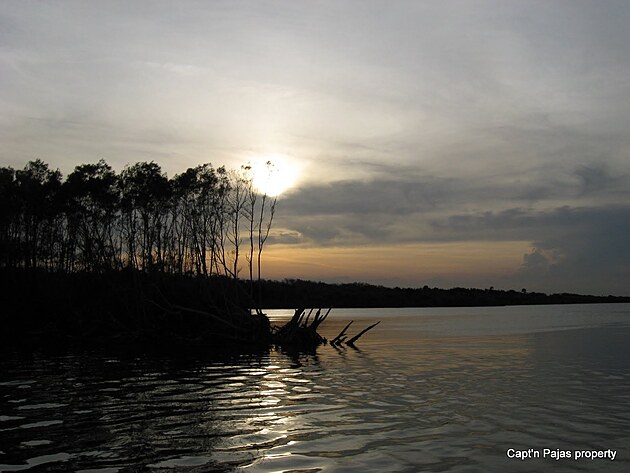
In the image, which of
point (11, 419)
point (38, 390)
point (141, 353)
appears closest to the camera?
point (11, 419)

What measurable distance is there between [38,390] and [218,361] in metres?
12.9

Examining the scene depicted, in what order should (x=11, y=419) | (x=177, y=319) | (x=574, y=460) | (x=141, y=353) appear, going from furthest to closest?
(x=177, y=319) → (x=141, y=353) → (x=11, y=419) → (x=574, y=460)

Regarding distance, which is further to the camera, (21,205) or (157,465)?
(21,205)

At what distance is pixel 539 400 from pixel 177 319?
30.5m

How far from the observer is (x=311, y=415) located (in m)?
16.9

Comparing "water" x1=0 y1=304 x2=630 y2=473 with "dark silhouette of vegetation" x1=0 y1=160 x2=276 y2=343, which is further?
"dark silhouette of vegetation" x1=0 y1=160 x2=276 y2=343

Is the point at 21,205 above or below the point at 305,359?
above

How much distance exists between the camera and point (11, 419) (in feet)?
53.0

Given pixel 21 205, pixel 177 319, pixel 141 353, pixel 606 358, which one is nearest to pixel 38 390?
pixel 141 353

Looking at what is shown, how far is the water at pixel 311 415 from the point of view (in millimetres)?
12141

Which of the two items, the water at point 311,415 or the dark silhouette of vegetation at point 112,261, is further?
the dark silhouette of vegetation at point 112,261

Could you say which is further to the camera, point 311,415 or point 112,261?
point 112,261

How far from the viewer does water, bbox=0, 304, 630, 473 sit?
12.1m

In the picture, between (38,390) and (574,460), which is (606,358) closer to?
(574,460)
